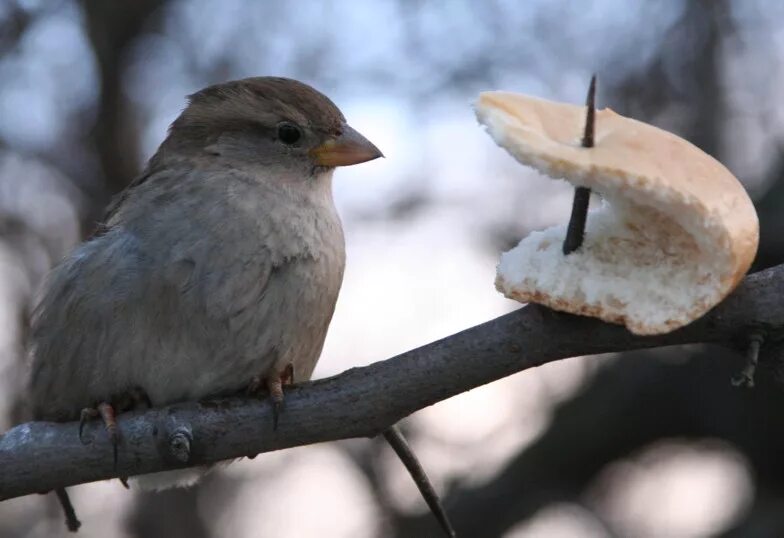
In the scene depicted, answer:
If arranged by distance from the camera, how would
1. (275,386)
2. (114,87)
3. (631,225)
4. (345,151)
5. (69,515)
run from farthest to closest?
(114,87), (345,151), (69,515), (275,386), (631,225)

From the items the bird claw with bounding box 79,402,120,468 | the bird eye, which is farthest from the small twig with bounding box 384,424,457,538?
the bird eye

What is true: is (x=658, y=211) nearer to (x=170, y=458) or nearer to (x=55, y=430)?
(x=170, y=458)

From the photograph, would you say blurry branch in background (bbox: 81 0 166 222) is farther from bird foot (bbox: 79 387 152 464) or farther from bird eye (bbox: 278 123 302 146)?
bird foot (bbox: 79 387 152 464)

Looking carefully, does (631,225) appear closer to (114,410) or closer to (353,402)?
(353,402)

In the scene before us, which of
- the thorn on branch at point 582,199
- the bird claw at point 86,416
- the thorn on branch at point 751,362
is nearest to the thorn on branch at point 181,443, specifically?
the bird claw at point 86,416

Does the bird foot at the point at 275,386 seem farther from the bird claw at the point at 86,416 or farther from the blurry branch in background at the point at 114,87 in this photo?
the blurry branch in background at the point at 114,87

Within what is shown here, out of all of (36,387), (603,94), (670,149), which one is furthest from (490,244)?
(670,149)

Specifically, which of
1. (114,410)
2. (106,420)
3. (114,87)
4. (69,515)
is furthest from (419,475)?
(114,87)
